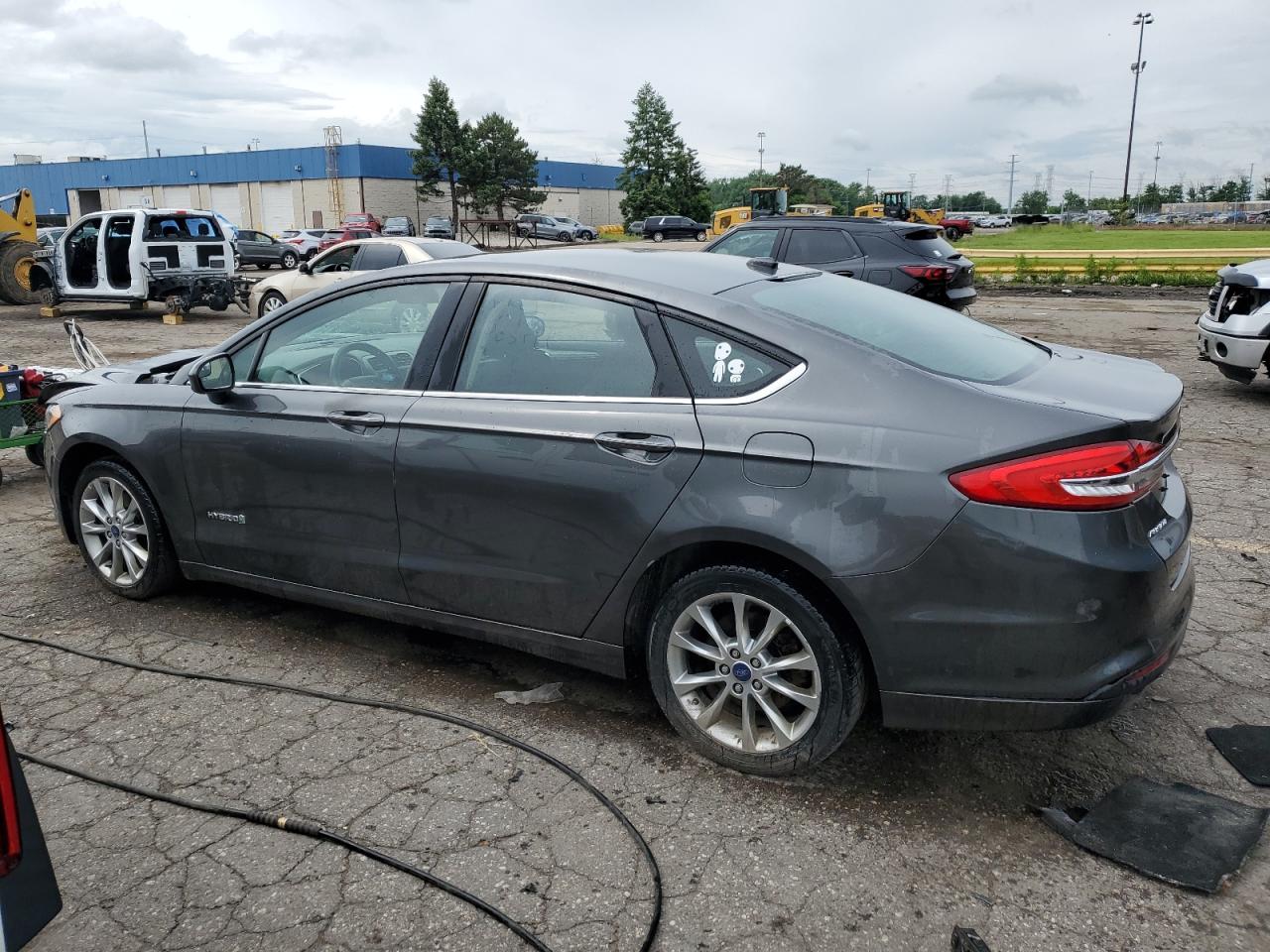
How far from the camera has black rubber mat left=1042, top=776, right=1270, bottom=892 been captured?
2.73 meters

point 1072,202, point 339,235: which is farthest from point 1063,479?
point 1072,202

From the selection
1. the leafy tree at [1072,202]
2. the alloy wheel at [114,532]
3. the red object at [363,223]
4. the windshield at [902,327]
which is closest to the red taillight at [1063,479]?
the windshield at [902,327]

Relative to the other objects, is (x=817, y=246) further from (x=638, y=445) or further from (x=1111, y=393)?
(x=638, y=445)

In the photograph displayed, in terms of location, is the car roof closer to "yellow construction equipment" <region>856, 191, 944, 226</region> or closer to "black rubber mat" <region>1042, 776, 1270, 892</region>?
"black rubber mat" <region>1042, 776, 1270, 892</region>

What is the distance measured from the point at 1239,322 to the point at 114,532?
8.60m

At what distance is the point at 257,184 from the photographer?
70.9 metres

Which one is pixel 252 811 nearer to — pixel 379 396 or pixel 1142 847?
pixel 379 396

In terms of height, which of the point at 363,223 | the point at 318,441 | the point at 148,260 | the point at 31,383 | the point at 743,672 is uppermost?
the point at 363,223

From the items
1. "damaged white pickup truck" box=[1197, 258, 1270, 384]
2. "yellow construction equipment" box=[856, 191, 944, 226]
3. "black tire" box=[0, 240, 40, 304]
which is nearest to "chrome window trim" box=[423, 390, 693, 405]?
"damaged white pickup truck" box=[1197, 258, 1270, 384]

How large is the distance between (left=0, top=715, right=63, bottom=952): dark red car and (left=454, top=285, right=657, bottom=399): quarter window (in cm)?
201

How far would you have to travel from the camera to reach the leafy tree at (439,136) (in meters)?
65.4

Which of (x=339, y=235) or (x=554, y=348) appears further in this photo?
(x=339, y=235)

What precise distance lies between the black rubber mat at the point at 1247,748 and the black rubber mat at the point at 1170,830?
0.72 feet

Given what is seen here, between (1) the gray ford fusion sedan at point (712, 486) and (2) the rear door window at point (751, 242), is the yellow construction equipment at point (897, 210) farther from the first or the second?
(1) the gray ford fusion sedan at point (712, 486)
